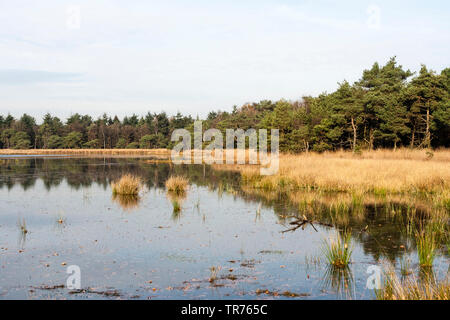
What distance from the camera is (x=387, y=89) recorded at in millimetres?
50531

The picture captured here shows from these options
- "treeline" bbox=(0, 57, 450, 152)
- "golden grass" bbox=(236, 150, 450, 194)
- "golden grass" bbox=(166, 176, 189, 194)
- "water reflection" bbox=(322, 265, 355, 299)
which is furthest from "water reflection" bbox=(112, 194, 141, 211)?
→ "treeline" bbox=(0, 57, 450, 152)

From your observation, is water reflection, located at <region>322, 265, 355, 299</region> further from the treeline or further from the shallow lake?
the treeline

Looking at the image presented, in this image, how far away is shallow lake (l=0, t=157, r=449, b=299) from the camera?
26.0 feet

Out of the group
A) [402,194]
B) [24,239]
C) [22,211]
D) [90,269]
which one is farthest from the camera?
[402,194]

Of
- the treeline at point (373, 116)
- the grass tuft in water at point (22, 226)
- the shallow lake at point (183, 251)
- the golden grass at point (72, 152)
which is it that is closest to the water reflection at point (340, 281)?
the shallow lake at point (183, 251)

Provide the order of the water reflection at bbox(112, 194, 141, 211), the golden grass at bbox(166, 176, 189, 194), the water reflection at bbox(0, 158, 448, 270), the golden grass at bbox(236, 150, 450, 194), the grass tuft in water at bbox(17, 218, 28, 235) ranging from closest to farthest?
the water reflection at bbox(0, 158, 448, 270) → the grass tuft in water at bbox(17, 218, 28, 235) → the water reflection at bbox(112, 194, 141, 211) → the golden grass at bbox(236, 150, 450, 194) → the golden grass at bbox(166, 176, 189, 194)

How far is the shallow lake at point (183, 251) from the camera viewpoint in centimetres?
793

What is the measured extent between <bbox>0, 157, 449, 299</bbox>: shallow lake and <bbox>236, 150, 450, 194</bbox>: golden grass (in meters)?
4.90

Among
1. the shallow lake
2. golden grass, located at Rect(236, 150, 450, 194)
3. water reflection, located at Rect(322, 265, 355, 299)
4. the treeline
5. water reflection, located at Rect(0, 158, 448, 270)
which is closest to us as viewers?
water reflection, located at Rect(322, 265, 355, 299)

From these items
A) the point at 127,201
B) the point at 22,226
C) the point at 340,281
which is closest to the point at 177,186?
the point at 127,201

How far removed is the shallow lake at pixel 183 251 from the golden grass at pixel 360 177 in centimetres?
490
